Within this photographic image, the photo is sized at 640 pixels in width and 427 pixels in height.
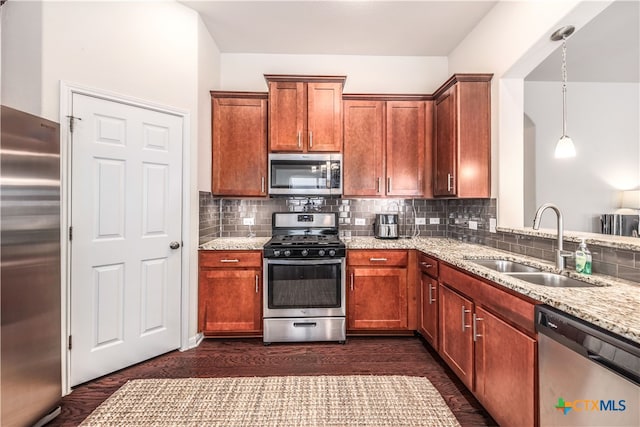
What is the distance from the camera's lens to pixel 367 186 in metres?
3.26

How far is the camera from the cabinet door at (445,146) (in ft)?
9.03

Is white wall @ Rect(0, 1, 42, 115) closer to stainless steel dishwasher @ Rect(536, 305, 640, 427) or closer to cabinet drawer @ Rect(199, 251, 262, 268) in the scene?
cabinet drawer @ Rect(199, 251, 262, 268)

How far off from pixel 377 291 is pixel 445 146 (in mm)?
1601

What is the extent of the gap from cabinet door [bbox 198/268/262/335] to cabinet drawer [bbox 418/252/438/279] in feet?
5.13

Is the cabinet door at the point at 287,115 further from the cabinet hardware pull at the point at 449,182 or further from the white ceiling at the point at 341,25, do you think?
the cabinet hardware pull at the point at 449,182

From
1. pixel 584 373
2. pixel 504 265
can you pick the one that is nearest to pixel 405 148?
pixel 504 265

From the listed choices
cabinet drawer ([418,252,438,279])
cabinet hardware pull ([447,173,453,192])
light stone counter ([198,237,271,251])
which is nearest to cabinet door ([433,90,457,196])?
cabinet hardware pull ([447,173,453,192])

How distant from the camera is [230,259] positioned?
283 cm

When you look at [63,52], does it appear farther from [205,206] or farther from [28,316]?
[28,316]

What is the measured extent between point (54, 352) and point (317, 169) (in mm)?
2486

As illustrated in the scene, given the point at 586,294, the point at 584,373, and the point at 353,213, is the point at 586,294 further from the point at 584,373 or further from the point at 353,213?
the point at 353,213

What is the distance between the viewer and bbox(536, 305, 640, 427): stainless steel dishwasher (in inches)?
37.7

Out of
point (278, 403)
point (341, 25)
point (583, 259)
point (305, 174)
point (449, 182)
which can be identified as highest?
point (341, 25)

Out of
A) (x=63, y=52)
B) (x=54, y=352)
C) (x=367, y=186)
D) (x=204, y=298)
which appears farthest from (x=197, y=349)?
(x=63, y=52)
